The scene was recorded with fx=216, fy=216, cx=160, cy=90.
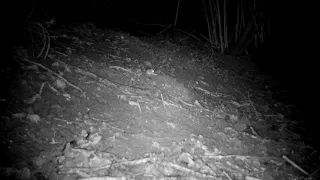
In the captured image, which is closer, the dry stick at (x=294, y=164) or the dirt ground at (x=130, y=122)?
the dirt ground at (x=130, y=122)

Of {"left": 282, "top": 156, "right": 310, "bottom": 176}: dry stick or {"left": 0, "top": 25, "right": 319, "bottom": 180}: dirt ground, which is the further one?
{"left": 282, "top": 156, "right": 310, "bottom": 176}: dry stick

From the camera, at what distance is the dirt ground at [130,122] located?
141cm

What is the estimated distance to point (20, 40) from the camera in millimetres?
2340

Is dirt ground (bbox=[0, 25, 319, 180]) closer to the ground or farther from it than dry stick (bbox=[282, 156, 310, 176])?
farther from it

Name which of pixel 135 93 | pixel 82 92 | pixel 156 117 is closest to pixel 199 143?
pixel 156 117

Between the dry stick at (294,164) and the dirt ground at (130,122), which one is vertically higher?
the dirt ground at (130,122)

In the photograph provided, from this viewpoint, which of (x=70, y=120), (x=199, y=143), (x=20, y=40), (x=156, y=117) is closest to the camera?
(x=70, y=120)

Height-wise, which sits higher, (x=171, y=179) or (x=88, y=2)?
(x=88, y=2)

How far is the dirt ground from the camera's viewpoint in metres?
1.41

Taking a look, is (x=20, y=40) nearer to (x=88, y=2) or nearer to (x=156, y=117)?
(x=156, y=117)

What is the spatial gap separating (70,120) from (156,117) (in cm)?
71

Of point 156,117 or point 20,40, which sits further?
point 20,40

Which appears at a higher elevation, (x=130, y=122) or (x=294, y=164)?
(x=130, y=122)

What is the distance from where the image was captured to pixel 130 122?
1.80 meters
